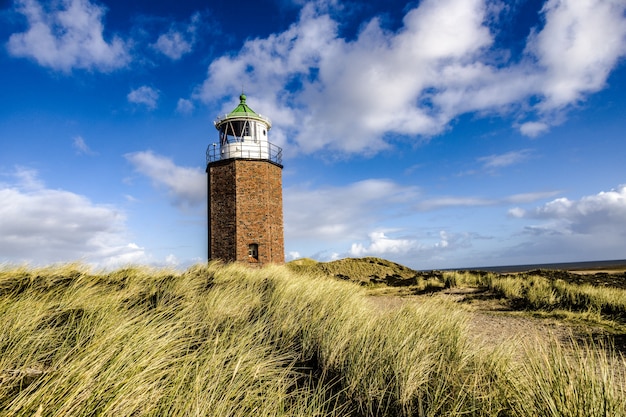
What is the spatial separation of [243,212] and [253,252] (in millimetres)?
2092

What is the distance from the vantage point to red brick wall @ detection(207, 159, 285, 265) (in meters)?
16.7

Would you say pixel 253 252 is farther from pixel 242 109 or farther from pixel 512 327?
pixel 512 327

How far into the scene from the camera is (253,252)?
1691 cm

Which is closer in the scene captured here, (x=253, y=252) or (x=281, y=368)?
(x=281, y=368)

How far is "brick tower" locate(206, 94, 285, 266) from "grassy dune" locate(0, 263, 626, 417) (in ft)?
36.7

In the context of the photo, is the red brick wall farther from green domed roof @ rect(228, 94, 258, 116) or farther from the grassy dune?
the grassy dune

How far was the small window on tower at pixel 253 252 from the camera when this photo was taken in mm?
16688

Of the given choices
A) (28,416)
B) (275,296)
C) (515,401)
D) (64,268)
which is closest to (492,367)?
(515,401)

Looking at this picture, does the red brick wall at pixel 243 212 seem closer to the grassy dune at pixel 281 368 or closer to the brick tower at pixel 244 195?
the brick tower at pixel 244 195

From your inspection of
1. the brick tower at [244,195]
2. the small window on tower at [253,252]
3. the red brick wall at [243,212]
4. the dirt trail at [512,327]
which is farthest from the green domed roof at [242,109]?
the dirt trail at [512,327]

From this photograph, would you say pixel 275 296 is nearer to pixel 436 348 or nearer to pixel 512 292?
pixel 436 348

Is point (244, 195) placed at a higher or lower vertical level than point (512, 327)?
higher

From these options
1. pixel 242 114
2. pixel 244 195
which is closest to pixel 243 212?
pixel 244 195

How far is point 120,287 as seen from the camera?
270 inches
